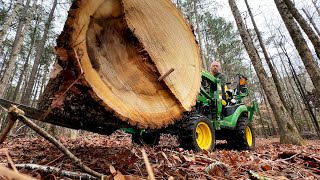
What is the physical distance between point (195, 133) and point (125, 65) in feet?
6.22

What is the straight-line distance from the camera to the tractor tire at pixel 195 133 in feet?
12.0

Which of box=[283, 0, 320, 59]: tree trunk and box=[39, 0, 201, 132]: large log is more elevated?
box=[283, 0, 320, 59]: tree trunk

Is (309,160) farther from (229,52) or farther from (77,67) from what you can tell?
(229,52)

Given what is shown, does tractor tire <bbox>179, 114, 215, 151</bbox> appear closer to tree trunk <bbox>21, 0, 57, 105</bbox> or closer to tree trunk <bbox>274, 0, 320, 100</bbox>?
tree trunk <bbox>274, 0, 320, 100</bbox>

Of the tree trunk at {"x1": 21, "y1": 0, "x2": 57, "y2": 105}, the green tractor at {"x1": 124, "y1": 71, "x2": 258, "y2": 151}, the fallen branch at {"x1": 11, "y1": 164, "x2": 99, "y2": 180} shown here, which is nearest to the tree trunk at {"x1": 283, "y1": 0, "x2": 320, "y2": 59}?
the green tractor at {"x1": 124, "y1": 71, "x2": 258, "y2": 151}

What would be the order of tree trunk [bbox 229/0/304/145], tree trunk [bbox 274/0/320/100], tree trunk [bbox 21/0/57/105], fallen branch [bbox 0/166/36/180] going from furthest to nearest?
tree trunk [bbox 21/0/57/105] → tree trunk [bbox 229/0/304/145] → tree trunk [bbox 274/0/320/100] → fallen branch [bbox 0/166/36/180]

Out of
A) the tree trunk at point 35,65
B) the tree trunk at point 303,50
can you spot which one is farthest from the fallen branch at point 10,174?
the tree trunk at point 35,65

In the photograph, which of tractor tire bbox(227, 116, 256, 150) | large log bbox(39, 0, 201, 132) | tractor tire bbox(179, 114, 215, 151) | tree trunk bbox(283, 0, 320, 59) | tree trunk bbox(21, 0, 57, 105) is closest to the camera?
large log bbox(39, 0, 201, 132)

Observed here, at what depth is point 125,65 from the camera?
2.27m

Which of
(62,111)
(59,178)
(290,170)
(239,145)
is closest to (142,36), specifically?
(62,111)

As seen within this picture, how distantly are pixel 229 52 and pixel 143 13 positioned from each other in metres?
27.4

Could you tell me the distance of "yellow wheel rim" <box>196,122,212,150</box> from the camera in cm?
411

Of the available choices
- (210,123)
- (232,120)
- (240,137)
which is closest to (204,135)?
(210,123)

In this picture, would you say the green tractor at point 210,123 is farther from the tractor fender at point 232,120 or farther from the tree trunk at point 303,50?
the tree trunk at point 303,50
